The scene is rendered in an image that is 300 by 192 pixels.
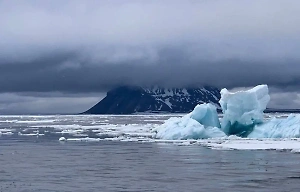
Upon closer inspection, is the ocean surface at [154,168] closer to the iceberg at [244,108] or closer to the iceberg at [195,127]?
the iceberg at [195,127]

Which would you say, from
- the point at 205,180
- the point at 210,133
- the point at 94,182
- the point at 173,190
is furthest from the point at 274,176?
the point at 210,133

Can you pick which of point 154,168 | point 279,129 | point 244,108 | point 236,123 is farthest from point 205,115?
point 154,168

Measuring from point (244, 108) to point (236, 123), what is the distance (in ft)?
6.66

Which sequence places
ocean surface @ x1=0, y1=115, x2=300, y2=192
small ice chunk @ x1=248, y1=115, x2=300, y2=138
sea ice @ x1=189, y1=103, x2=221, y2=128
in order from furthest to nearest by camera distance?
sea ice @ x1=189, y1=103, x2=221, y2=128 < small ice chunk @ x1=248, y1=115, x2=300, y2=138 < ocean surface @ x1=0, y1=115, x2=300, y2=192

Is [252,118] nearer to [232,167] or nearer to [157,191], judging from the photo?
[232,167]

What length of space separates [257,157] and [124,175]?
34.6 feet

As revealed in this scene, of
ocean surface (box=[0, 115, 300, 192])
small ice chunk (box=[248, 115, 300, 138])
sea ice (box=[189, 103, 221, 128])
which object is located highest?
sea ice (box=[189, 103, 221, 128])

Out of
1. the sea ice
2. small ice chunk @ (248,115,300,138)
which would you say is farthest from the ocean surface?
the sea ice

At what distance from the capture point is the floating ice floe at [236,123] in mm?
48781

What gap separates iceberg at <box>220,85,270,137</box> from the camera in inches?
1989

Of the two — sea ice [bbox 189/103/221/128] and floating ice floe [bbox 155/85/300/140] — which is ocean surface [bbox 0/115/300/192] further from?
sea ice [bbox 189/103/221/128]

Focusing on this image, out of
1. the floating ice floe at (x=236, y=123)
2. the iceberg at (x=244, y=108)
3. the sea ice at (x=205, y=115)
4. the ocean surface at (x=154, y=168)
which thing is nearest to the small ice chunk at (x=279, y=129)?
the floating ice floe at (x=236, y=123)

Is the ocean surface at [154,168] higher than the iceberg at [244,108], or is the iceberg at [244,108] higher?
the iceberg at [244,108]

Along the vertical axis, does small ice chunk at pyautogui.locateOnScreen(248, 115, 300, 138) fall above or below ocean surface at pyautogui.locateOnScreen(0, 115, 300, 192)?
above
